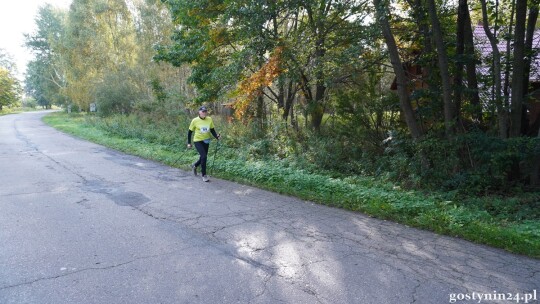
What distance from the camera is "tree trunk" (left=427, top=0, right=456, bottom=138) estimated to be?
912cm

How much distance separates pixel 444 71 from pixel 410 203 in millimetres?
3875

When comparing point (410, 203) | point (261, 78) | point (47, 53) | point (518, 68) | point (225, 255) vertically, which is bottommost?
point (225, 255)

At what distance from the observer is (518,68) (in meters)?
8.80

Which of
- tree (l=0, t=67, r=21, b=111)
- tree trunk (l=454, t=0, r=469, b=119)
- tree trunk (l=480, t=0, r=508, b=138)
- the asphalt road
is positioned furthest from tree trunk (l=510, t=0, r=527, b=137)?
tree (l=0, t=67, r=21, b=111)

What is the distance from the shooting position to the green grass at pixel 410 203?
18.7ft

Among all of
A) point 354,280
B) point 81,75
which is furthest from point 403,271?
point 81,75

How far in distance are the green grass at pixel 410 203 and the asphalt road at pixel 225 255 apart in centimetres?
31

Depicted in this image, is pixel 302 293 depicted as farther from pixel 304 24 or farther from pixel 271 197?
pixel 304 24

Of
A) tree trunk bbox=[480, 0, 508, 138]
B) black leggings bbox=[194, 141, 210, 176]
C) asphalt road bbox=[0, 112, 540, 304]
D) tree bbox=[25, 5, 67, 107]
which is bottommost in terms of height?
asphalt road bbox=[0, 112, 540, 304]

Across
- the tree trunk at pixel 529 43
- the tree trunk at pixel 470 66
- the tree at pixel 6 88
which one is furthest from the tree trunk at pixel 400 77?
the tree at pixel 6 88

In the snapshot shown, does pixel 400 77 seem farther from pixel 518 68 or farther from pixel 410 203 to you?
pixel 410 203

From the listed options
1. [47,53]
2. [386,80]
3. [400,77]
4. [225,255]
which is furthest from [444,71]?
[47,53]

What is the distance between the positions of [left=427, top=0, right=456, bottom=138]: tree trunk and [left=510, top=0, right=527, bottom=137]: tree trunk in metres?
1.29

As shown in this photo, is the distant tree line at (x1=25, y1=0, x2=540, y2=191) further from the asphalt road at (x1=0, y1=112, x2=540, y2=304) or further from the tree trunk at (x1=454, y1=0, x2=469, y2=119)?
the asphalt road at (x1=0, y1=112, x2=540, y2=304)
